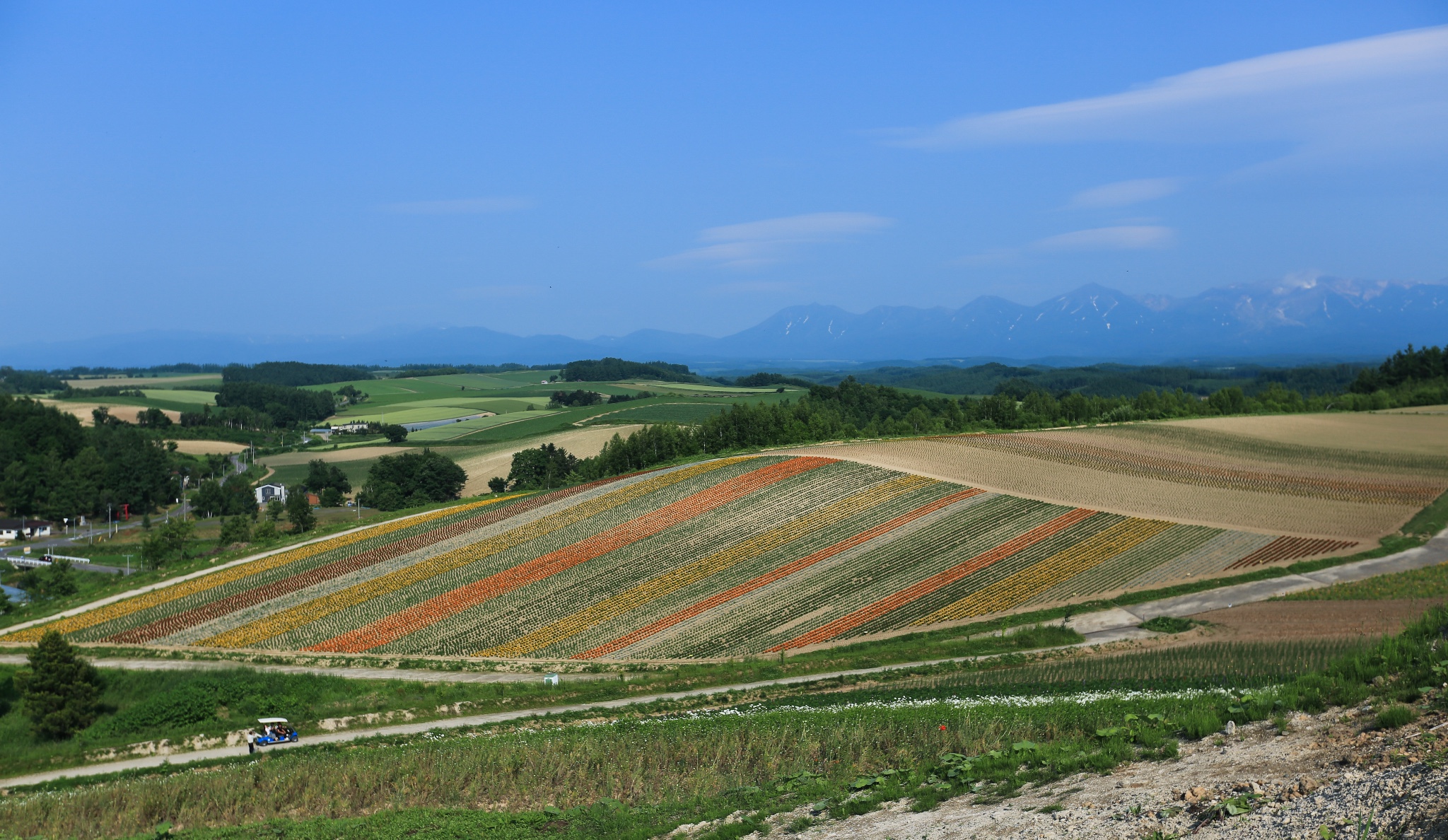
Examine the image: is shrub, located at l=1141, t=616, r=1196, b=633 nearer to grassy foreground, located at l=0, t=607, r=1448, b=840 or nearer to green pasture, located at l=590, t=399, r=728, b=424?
grassy foreground, located at l=0, t=607, r=1448, b=840

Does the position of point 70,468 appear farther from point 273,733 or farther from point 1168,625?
point 1168,625

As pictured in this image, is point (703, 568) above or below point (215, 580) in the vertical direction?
above

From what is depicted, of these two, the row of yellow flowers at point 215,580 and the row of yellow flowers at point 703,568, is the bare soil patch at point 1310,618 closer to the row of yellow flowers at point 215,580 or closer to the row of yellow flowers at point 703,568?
the row of yellow flowers at point 703,568

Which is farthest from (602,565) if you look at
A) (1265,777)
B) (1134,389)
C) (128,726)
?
(1134,389)

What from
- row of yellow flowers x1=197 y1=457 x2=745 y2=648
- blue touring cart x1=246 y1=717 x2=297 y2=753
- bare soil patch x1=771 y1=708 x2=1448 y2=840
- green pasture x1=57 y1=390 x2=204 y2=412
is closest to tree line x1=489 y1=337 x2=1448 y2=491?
row of yellow flowers x1=197 y1=457 x2=745 y2=648

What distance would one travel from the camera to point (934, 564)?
37875mm

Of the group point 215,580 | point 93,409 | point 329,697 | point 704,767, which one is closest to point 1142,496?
point 704,767

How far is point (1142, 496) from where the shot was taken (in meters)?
46.3

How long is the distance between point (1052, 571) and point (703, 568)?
1503cm

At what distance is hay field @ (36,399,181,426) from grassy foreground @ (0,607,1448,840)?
145877 millimetres

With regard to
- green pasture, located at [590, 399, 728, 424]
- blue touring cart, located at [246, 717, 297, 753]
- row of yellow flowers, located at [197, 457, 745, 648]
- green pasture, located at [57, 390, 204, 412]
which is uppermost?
green pasture, located at [57, 390, 204, 412]

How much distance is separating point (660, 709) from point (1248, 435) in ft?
179

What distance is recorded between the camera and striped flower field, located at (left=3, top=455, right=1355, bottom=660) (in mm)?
33812

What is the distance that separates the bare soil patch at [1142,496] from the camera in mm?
40969
